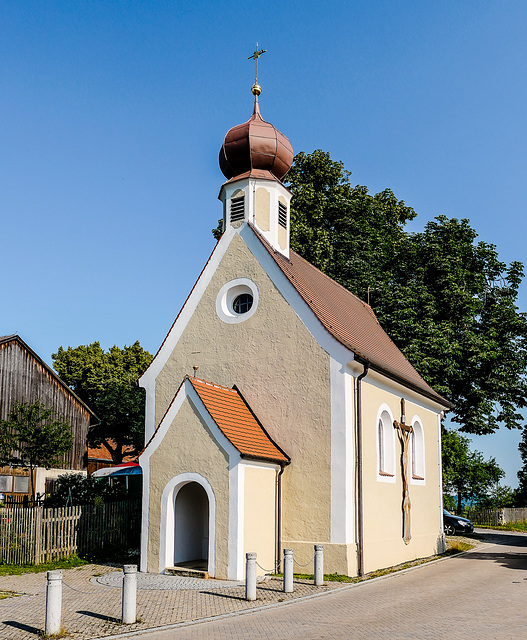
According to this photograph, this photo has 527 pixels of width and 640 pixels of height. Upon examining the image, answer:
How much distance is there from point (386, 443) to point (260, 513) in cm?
539

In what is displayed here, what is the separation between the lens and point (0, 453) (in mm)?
23422

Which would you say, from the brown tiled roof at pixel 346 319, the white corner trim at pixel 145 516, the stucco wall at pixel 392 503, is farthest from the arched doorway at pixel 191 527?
the brown tiled roof at pixel 346 319

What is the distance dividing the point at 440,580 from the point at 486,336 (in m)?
17.3

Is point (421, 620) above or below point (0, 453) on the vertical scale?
below

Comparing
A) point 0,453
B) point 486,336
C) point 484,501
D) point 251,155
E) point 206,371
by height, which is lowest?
point 484,501

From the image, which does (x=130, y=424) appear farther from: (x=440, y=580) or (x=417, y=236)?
(x=440, y=580)

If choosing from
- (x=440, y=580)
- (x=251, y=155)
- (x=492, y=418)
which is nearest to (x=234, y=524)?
(x=440, y=580)

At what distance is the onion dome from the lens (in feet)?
70.6

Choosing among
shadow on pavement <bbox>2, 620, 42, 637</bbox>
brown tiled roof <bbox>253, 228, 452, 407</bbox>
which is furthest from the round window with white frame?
shadow on pavement <bbox>2, 620, 42, 637</bbox>

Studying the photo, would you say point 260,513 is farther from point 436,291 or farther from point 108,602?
point 436,291

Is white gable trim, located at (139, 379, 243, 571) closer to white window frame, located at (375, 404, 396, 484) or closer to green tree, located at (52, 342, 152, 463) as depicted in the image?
white window frame, located at (375, 404, 396, 484)

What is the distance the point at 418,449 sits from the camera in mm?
23375

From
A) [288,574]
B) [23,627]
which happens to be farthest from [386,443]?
[23,627]

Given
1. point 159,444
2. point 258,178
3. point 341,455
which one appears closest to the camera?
point 159,444
